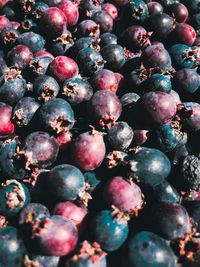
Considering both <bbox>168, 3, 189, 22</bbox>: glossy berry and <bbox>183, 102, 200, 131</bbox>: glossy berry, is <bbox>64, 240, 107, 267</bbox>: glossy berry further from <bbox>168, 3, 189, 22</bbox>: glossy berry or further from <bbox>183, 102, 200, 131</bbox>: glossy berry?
<bbox>168, 3, 189, 22</bbox>: glossy berry

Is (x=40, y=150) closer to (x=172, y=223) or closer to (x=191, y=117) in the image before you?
(x=172, y=223)

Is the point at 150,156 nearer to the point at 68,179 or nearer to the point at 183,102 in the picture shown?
the point at 68,179

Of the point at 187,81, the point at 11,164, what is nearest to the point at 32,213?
the point at 11,164

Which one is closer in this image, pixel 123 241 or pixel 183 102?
pixel 123 241

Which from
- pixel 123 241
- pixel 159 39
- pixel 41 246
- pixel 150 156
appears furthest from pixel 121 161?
pixel 159 39

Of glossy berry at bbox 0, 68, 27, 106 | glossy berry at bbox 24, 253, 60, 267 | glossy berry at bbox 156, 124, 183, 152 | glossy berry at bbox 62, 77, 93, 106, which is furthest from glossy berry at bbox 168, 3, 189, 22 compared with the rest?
glossy berry at bbox 24, 253, 60, 267

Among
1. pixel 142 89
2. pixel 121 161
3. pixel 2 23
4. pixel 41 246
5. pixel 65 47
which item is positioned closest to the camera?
pixel 41 246

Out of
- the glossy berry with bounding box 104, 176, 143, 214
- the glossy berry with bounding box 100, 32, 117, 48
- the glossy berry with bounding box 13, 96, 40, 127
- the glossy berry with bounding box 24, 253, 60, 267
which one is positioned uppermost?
the glossy berry with bounding box 100, 32, 117, 48
